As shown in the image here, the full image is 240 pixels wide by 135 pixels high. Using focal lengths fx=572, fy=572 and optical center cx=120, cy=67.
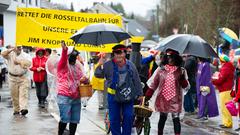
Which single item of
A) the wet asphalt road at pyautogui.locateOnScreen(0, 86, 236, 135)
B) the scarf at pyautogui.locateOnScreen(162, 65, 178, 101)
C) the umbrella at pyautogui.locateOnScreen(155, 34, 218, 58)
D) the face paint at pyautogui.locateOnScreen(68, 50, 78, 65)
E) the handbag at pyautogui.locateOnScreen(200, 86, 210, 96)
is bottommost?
the wet asphalt road at pyautogui.locateOnScreen(0, 86, 236, 135)

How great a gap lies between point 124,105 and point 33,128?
3.19 meters

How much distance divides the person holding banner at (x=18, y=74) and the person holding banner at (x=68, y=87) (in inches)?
158

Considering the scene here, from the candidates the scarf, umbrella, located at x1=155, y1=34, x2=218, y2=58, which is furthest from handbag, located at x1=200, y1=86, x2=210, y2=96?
the scarf

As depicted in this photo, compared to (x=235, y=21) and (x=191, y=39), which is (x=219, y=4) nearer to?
(x=235, y=21)

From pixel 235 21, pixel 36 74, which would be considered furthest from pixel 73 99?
pixel 235 21

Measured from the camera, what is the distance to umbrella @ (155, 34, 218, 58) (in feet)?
33.2

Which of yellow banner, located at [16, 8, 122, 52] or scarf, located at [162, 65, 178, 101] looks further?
yellow banner, located at [16, 8, 122, 52]

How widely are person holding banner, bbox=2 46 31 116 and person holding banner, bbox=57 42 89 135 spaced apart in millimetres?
4008

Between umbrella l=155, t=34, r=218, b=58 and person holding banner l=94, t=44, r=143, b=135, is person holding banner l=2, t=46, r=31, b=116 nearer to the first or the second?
umbrella l=155, t=34, r=218, b=58

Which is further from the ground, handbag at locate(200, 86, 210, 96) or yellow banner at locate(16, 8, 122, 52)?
yellow banner at locate(16, 8, 122, 52)

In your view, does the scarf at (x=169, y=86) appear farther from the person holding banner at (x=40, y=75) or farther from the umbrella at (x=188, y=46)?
the person holding banner at (x=40, y=75)

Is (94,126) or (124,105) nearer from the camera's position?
(124,105)

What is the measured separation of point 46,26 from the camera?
1256 cm

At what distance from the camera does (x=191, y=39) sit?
10352 mm
